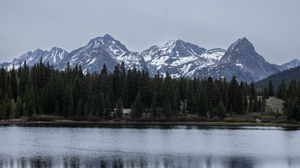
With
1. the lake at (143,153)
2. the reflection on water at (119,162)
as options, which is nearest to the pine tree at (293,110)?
the lake at (143,153)

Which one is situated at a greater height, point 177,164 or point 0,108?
point 0,108

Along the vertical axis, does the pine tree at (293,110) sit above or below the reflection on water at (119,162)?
above

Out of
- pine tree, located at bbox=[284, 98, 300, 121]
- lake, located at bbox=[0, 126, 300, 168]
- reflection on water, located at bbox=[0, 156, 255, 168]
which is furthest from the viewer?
pine tree, located at bbox=[284, 98, 300, 121]

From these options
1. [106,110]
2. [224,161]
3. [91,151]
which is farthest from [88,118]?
[224,161]

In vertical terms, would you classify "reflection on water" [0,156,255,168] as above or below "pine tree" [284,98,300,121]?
below

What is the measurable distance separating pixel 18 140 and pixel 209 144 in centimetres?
3629

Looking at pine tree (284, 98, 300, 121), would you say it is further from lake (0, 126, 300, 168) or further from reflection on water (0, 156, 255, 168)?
reflection on water (0, 156, 255, 168)

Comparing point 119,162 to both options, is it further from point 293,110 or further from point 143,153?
point 293,110

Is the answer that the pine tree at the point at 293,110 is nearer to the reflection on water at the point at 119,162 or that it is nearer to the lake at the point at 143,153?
the lake at the point at 143,153

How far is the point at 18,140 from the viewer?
3984 inches

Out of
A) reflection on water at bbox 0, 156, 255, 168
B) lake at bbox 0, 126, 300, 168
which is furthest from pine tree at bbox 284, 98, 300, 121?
reflection on water at bbox 0, 156, 255, 168

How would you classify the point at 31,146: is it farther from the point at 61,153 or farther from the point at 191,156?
the point at 191,156

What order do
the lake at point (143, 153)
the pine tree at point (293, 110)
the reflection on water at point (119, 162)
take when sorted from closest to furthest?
the reflection on water at point (119, 162) < the lake at point (143, 153) < the pine tree at point (293, 110)

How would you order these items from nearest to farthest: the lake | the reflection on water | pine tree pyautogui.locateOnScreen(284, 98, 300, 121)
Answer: the reflection on water < the lake < pine tree pyautogui.locateOnScreen(284, 98, 300, 121)
